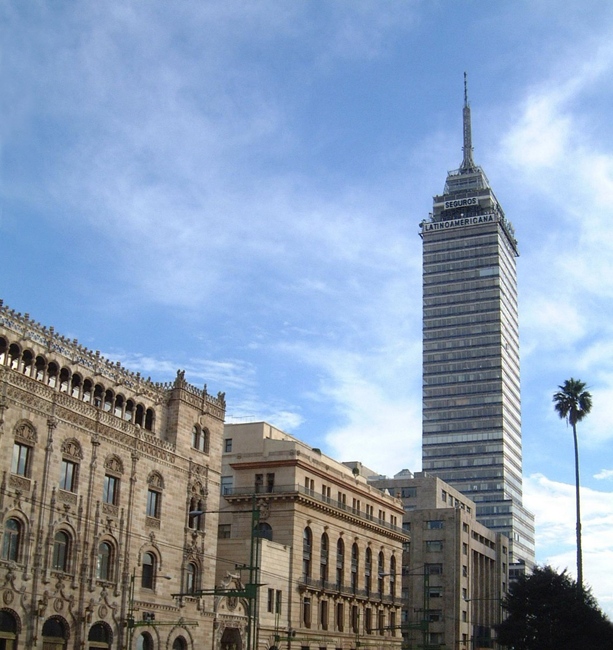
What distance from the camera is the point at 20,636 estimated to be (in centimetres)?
5234

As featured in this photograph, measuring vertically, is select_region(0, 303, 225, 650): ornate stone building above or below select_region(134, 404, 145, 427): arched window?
below

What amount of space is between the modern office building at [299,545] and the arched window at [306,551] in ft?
0.31

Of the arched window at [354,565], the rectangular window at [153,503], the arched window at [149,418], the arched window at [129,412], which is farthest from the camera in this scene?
the arched window at [354,565]

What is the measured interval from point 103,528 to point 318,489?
32.8m

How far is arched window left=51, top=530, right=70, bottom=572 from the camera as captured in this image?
5603 centimetres

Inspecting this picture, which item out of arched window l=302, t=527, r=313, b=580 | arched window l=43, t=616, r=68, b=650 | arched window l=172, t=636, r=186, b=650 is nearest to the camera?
arched window l=43, t=616, r=68, b=650

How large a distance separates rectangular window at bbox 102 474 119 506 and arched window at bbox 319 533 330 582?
1238 inches

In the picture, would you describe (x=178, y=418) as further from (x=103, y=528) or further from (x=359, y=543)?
(x=359, y=543)

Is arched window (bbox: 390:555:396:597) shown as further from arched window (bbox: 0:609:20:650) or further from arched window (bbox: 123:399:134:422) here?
arched window (bbox: 0:609:20:650)

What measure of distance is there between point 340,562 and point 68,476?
137 feet

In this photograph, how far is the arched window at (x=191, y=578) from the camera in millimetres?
68062

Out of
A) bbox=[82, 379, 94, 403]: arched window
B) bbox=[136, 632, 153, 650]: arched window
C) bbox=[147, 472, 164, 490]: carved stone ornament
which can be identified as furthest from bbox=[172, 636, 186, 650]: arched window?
bbox=[82, 379, 94, 403]: arched window

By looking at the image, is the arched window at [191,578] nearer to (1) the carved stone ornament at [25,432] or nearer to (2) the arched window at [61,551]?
(2) the arched window at [61,551]

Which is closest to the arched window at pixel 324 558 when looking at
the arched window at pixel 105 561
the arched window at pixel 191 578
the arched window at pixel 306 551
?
the arched window at pixel 306 551
